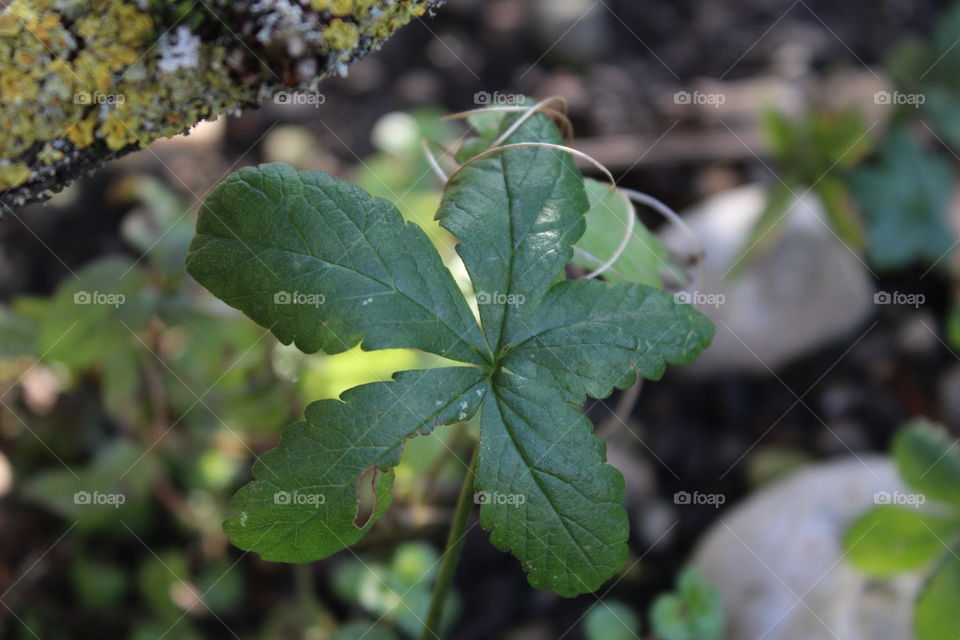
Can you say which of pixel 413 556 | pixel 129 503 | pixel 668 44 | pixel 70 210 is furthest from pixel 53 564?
pixel 668 44

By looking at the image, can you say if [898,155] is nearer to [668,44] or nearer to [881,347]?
[881,347]

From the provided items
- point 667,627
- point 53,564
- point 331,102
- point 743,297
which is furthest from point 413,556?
point 331,102

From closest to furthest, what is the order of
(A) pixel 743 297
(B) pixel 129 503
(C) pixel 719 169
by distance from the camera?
1. (B) pixel 129 503
2. (A) pixel 743 297
3. (C) pixel 719 169

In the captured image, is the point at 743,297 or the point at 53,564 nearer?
the point at 53,564

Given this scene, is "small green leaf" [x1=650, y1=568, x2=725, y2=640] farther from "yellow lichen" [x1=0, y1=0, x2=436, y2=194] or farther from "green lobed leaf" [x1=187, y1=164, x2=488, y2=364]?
"yellow lichen" [x1=0, y1=0, x2=436, y2=194]

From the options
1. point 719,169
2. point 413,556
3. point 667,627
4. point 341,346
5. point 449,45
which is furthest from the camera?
point 449,45

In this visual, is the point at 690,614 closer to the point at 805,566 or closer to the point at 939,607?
the point at 805,566

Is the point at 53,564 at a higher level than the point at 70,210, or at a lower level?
lower

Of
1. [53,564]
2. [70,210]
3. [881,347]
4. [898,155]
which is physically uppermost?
[70,210]

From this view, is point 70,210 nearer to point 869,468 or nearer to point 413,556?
point 413,556
